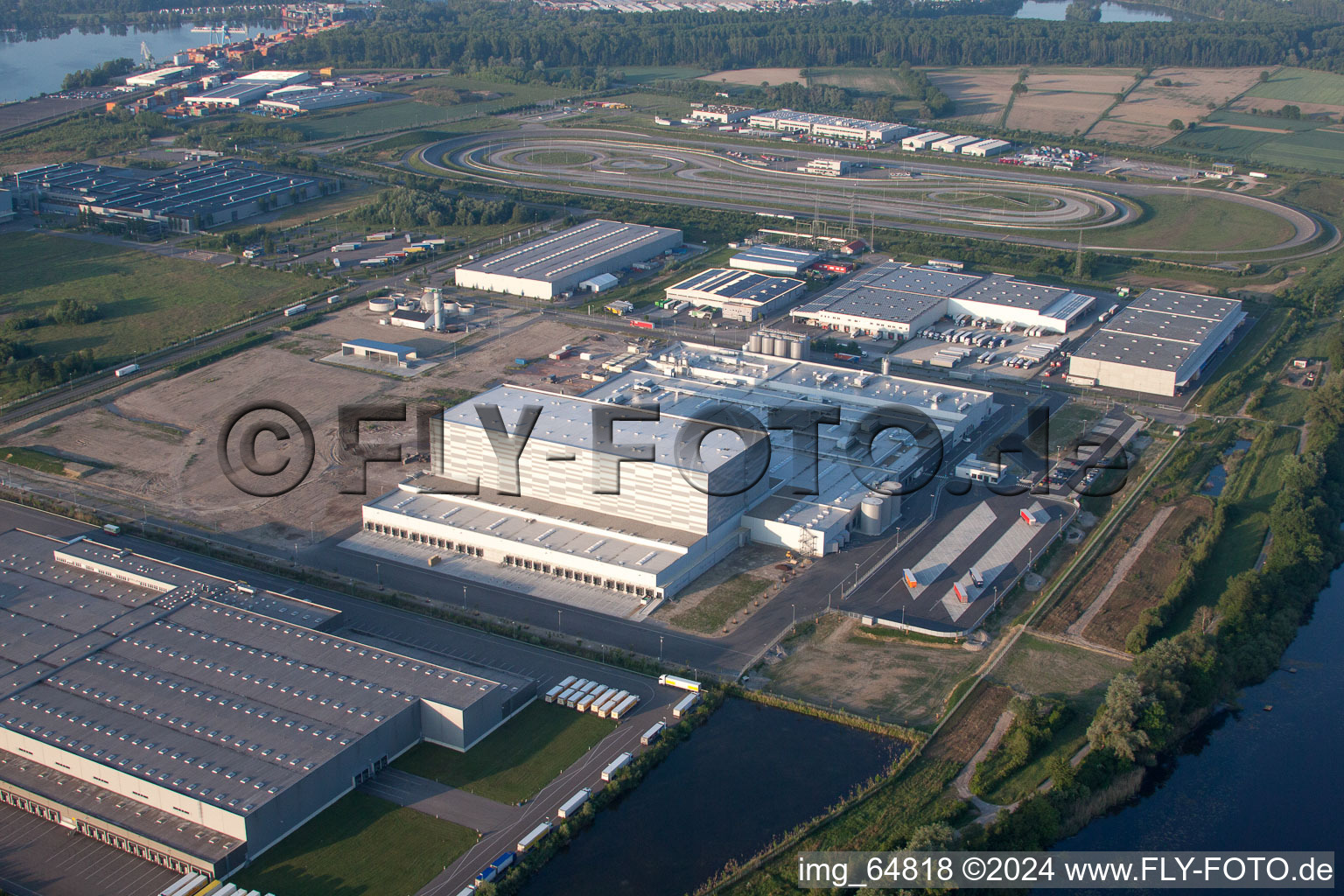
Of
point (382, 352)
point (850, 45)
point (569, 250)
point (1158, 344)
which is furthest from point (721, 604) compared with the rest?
point (850, 45)

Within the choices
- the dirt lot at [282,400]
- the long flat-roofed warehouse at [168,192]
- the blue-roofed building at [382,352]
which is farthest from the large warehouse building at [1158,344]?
the long flat-roofed warehouse at [168,192]

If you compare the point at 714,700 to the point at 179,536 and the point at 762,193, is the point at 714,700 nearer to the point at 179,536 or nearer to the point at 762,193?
the point at 179,536

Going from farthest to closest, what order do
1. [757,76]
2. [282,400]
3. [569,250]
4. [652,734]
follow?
1. [757,76]
2. [569,250]
3. [282,400]
4. [652,734]

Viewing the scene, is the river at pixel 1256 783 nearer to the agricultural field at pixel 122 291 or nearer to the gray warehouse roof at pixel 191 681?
the gray warehouse roof at pixel 191 681

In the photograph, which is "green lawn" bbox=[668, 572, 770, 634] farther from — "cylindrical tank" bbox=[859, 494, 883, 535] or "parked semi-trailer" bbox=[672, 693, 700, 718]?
"cylindrical tank" bbox=[859, 494, 883, 535]

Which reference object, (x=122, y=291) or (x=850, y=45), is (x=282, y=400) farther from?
(x=850, y=45)

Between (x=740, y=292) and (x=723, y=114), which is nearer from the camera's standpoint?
(x=740, y=292)
